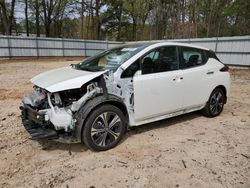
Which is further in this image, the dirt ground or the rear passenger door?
the rear passenger door

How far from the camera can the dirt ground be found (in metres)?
2.94

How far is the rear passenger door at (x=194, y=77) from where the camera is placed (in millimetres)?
4539

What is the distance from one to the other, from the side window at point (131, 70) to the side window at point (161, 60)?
4.9 inches

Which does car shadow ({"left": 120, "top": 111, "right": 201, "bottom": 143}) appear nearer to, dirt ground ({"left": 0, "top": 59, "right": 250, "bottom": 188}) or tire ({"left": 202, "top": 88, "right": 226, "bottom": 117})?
dirt ground ({"left": 0, "top": 59, "right": 250, "bottom": 188})

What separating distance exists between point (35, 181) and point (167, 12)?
2630 centimetres

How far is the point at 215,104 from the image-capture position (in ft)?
17.3

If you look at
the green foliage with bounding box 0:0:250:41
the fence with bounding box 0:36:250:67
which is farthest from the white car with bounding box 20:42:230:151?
the green foliage with bounding box 0:0:250:41

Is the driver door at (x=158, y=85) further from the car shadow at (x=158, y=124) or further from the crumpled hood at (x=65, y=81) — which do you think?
the crumpled hood at (x=65, y=81)

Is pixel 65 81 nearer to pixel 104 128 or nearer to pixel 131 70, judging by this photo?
pixel 104 128

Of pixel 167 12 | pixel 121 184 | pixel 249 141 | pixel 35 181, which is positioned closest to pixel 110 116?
pixel 121 184

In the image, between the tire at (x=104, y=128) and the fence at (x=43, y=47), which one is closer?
the tire at (x=104, y=128)

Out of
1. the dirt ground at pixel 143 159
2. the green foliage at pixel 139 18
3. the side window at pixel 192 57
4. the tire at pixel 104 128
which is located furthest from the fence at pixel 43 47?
the tire at pixel 104 128

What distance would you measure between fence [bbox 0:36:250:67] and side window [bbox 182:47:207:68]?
11.1m

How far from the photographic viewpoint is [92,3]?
31047 mm
